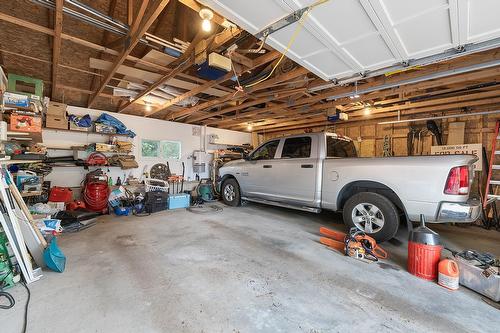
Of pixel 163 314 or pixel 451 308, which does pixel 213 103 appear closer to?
pixel 163 314

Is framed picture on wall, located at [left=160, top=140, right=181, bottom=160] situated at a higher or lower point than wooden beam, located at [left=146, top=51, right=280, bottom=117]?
lower

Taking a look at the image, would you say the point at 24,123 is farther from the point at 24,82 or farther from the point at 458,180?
the point at 458,180

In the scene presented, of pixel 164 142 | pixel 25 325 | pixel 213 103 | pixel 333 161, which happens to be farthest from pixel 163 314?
pixel 164 142

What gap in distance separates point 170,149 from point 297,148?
453 centimetres

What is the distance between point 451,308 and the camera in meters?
1.74

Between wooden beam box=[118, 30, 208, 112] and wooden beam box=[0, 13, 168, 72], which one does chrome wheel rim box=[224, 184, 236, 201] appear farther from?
wooden beam box=[0, 13, 168, 72]

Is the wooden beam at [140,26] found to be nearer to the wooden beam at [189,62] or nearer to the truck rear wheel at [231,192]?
the wooden beam at [189,62]

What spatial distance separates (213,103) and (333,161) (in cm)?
289

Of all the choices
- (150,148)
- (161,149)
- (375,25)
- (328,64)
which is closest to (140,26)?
(328,64)

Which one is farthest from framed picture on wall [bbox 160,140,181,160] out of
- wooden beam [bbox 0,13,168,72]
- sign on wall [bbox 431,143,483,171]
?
sign on wall [bbox 431,143,483,171]

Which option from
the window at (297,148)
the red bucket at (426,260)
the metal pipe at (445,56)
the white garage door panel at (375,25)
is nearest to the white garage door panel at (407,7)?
the white garage door panel at (375,25)

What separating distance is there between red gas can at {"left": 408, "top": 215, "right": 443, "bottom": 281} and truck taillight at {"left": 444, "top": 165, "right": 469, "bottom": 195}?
0.67m

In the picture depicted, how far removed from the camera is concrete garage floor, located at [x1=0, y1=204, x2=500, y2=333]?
1.53m

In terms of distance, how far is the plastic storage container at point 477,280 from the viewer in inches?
72.7
